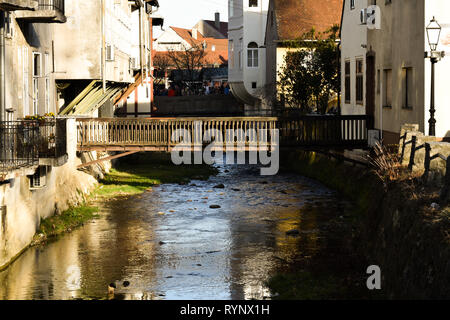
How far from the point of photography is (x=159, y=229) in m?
24.5

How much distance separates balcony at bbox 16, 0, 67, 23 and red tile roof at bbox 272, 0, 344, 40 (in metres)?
27.1

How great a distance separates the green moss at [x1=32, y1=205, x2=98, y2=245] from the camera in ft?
73.3

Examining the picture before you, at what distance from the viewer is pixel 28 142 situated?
1956 cm

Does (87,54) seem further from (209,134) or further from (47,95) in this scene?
(209,134)

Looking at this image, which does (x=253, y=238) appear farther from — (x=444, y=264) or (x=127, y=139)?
(x=444, y=264)

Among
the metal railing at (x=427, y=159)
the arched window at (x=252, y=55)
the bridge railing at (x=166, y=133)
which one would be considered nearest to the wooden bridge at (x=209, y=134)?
the bridge railing at (x=166, y=133)

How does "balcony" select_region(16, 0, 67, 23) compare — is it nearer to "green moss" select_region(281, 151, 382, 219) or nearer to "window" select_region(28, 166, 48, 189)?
"window" select_region(28, 166, 48, 189)

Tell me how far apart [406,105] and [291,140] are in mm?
6934

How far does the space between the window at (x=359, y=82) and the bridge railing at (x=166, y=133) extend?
3411mm

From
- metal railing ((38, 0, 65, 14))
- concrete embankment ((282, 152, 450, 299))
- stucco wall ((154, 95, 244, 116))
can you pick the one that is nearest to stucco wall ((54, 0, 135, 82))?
metal railing ((38, 0, 65, 14))

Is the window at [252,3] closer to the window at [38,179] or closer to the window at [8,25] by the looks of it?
the window at [38,179]

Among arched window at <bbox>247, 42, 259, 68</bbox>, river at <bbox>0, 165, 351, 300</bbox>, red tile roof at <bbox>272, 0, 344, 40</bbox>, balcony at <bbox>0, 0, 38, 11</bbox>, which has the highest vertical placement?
red tile roof at <bbox>272, 0, 344, 40</bbox>

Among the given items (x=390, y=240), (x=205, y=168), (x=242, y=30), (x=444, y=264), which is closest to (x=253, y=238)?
(x=390, y=240)

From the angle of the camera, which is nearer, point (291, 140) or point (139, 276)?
point (139, 276)
